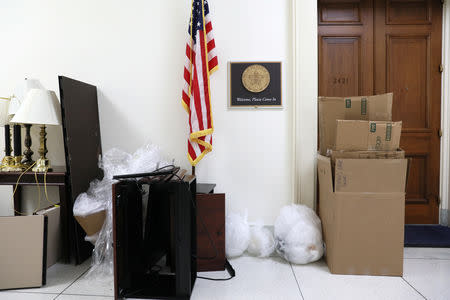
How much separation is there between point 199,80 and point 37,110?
1.16 m

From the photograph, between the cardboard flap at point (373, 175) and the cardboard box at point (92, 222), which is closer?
the cardboard flap at point (373, 175)

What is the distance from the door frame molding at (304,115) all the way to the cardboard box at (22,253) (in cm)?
180

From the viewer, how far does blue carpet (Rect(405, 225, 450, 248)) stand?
206cm

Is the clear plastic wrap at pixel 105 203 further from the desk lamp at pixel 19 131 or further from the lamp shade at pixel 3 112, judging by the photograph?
the lamp shade at pixel 3 112

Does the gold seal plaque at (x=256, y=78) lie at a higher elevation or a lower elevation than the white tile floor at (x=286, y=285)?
higher

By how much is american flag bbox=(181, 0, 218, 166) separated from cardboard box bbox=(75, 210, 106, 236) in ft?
2.40

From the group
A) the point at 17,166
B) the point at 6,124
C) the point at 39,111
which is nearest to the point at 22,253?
the point at 17,166

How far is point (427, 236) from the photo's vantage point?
2215 mm

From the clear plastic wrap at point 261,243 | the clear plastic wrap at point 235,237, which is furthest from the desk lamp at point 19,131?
the clear plastic wrap at point 261,243

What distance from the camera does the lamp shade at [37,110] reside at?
1.75 metres

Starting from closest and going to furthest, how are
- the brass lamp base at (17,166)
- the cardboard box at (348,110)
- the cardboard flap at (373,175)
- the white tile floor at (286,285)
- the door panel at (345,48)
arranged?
the white tile floor at (286,285), the cardboard flap at (373,175), the cardboard box at (348,110), the brass lamp base at (17,166), the door panel at (345,48)

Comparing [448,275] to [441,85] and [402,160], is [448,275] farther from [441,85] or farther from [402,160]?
[441,85]

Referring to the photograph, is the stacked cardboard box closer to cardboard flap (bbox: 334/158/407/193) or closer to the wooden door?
cardboard flap (bbox: 334/158/407/193)

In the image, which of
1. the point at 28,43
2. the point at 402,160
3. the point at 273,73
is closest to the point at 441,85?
the point at 402,160
